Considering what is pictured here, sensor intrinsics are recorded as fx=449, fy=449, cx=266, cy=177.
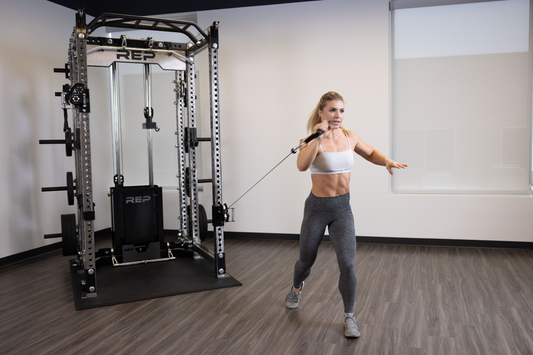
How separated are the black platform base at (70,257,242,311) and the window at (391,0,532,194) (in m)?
2.44

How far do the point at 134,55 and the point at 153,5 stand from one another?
1.90 metres

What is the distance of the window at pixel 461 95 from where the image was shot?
4.65m

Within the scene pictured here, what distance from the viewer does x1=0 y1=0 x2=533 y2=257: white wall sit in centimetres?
455

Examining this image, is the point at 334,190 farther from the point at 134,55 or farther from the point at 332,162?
the point at 134,55

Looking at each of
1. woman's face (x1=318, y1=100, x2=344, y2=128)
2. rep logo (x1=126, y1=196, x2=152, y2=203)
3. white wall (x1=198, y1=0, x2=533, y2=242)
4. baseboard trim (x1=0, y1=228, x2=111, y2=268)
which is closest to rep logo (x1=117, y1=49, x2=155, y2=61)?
rep logo (x1=126, y1=196, x2=152, y2=203)

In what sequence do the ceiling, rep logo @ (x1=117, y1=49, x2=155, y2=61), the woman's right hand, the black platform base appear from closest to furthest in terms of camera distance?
1. the woman's right hand
2. the black platform base
3. rep logo @ (x1=117, y1=49, x2=155, y2=61)
4. the ceiling

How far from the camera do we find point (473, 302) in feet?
10.1

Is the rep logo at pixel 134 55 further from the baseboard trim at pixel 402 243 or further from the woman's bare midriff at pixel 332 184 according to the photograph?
the baseboard trim at pixel 402 243

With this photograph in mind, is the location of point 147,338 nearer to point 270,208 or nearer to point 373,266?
point 373,266

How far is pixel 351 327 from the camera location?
257cm

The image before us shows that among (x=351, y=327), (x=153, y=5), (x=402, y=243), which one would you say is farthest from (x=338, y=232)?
(x=153, y=5)

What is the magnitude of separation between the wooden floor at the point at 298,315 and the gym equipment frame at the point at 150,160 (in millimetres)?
412

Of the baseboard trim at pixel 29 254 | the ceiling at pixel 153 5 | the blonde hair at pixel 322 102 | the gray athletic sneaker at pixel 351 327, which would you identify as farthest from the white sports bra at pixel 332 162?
the baseboard trim at pixel 29 254

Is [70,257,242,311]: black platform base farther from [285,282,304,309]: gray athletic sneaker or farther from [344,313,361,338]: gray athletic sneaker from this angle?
[344,313,361,338]: gray athletic sneaker
